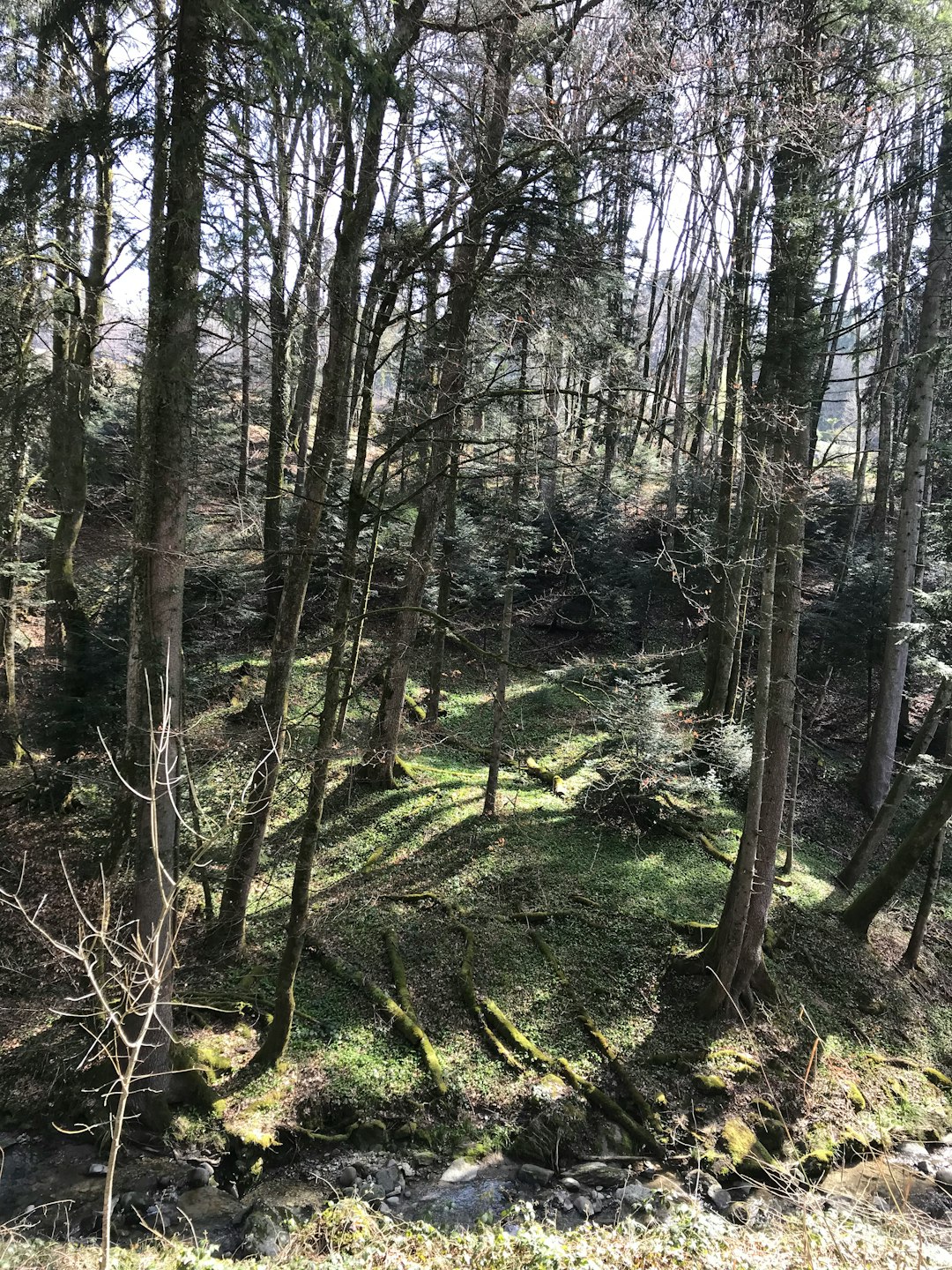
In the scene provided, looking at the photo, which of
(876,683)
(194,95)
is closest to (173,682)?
(194,95)

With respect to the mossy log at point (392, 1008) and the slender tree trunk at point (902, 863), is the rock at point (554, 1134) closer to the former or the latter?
the mossy log at point (392, 1008)

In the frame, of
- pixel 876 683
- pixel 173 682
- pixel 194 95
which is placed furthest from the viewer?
pixel 876 683

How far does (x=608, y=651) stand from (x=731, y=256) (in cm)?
1136

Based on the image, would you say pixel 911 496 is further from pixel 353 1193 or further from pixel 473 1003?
pixel 353 1193

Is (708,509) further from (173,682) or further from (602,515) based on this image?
(173,682)

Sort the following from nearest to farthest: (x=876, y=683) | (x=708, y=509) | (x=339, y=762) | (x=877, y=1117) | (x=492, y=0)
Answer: (x=877, y=1117), (x=492, y=0), (x=339, y=762), (x=876, y=683), (x=708, y=509)

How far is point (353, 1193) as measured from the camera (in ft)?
17.7

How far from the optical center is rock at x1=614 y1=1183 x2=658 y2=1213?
5.56 m

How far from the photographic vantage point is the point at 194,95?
497 centimetres

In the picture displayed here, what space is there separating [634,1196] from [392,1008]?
8.93 ft

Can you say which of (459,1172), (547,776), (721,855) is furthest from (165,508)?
(721,855)

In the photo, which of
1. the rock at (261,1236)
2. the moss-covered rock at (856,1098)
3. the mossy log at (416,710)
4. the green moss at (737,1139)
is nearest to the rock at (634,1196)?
the green moss at (737,1139)

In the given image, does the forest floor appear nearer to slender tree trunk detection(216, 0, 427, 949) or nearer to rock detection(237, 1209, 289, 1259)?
slender tree trunk detection(216, 0, 427, 949)

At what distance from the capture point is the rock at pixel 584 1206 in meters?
5.51
